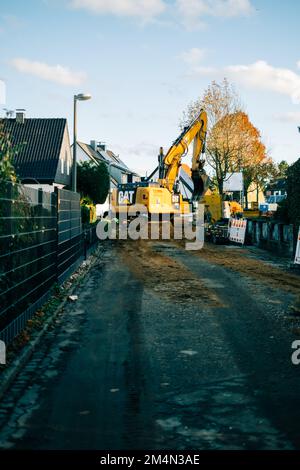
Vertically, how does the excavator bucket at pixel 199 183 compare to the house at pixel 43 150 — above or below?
below

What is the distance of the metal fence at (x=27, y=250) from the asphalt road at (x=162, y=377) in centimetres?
62

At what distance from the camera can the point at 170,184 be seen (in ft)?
122

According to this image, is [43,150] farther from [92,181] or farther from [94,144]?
[94,144]

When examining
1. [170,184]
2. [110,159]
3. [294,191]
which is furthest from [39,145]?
[110,159]

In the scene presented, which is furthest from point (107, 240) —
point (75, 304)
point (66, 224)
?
point (75, 304)

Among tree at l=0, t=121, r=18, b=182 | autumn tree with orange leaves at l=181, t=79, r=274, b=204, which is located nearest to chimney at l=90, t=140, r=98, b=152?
autumn tree with orange leaves at l=181, t=79, r=274, b=204

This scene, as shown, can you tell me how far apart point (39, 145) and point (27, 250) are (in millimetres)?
38465

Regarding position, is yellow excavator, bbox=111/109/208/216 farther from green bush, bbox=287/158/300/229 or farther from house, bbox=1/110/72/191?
green bush, bbox=287/158/300/229

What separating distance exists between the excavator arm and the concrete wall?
21.6ft

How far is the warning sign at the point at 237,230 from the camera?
29.2 m

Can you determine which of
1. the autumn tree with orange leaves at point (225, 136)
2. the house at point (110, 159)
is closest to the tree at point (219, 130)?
the autumn tree with orange leaves at point (225, 136)

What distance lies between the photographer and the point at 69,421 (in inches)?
213

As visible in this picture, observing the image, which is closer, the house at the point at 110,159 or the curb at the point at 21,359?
the curb at the point at 21,359

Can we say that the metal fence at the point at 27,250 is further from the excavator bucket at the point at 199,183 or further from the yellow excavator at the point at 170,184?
the yellow excavator at the point at 170,184
